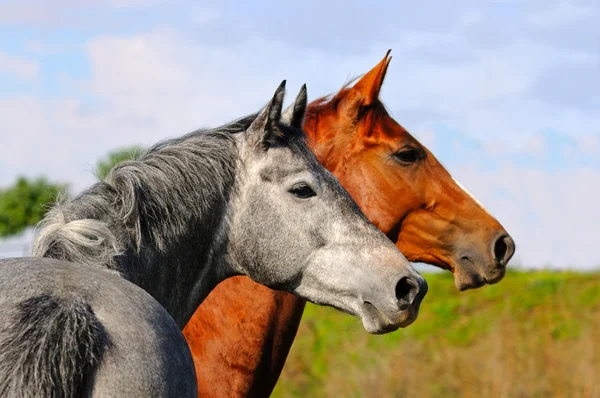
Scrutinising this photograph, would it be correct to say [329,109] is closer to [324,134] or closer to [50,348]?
[324,134]

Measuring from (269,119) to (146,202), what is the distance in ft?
2.39

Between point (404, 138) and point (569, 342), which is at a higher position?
point (404, 138)

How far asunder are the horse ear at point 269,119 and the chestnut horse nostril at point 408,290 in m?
0.93

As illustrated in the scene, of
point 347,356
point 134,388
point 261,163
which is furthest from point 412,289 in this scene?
point 347,356

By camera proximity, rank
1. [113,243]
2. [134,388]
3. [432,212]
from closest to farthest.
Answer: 1. [134,388]
2. [113,243]
3. [432,212]

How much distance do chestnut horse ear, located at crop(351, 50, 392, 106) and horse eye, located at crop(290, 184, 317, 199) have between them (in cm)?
192

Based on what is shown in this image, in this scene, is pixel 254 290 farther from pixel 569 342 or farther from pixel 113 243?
pixel 569 342

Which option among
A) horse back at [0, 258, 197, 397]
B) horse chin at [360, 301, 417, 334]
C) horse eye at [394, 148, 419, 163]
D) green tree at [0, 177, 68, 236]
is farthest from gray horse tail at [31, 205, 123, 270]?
green tree at [0, 177, 68, 236]

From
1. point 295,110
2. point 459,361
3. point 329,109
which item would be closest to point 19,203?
point 459,361

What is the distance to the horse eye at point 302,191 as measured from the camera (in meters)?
3.77

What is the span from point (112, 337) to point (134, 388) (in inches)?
6.5

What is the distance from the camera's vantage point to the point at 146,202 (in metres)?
3.60

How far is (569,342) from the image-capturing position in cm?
1093

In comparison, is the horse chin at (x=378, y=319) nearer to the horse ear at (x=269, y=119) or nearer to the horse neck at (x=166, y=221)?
the horse neck at (x=166, y=221)
